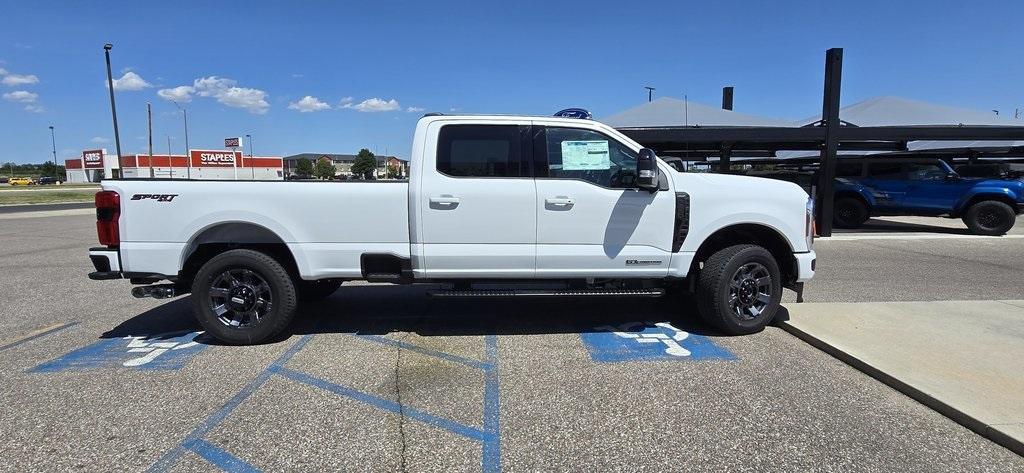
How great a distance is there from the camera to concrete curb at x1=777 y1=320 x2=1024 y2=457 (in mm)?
3209

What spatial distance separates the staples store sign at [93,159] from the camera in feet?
298

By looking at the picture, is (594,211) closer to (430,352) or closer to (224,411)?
(430,352)

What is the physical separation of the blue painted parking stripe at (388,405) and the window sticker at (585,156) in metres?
Result: 2.39

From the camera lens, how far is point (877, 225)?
1625 cm

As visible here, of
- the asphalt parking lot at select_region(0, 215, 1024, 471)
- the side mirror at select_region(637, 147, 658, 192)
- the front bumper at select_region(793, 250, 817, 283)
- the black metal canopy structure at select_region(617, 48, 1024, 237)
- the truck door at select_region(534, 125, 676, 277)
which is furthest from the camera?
the black metal canopy structure at select_region(617, 48, 1024, 237)

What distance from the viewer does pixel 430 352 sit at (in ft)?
15.9

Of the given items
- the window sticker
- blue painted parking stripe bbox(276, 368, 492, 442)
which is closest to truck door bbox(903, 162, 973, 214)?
the window sticker

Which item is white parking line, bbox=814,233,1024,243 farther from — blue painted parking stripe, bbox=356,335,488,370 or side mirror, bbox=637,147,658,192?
blue painted parking stripe, bbox=356,335,488,370

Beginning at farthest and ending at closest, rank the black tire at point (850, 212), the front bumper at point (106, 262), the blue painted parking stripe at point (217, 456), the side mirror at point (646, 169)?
the black tire at point (850, 212) < the front bumper at point (106, 262) < the side mirror at point (646, 169) < the blue painted parking stripe at point (217, 456)

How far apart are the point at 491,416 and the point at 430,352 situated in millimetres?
1348

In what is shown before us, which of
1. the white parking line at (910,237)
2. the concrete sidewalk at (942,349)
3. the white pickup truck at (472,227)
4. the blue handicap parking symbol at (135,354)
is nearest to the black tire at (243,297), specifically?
the white pickup truck at (472,227)

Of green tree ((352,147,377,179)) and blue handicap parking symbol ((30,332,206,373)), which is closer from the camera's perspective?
blue handicap parking symbol ((30,332,206,373))

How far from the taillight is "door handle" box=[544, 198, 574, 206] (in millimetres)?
3526

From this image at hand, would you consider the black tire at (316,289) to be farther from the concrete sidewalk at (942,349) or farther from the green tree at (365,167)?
the concrete sidewalk at (942,349)
